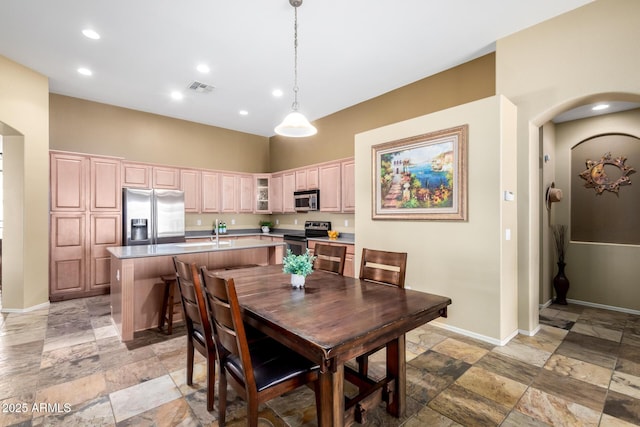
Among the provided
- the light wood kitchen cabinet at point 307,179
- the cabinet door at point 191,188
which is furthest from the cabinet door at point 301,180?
the cabinet door at point 191,188

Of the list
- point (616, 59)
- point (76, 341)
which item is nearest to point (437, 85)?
point (616, 59)

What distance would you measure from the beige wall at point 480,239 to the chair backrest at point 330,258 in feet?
4.11

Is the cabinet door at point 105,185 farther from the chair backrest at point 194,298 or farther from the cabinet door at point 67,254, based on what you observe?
the chair backrest at point 194,298

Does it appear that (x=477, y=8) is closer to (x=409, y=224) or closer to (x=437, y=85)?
(x=437, y=85)

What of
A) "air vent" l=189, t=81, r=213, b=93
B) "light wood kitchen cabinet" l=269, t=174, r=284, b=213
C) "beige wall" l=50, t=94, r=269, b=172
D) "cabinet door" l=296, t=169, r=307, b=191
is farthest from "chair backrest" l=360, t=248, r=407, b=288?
"beige wall" l=50, t=94, r=269, b=172

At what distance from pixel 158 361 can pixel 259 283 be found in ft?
4.34

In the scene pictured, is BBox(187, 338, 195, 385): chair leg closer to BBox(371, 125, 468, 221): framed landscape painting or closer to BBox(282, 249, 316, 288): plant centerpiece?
BBox(282, 249, 316, 288): plant centerpiece

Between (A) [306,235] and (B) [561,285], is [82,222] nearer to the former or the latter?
(A) [306,235]

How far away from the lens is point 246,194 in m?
6.86

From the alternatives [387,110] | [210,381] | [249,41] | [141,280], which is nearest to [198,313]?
[210,381]

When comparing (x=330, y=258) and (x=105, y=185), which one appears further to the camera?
(x=105, y=185)

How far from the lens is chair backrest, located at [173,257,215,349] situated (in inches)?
73.6

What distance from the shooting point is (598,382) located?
91.3 inches

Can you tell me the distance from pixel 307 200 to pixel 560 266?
426 centimetres
